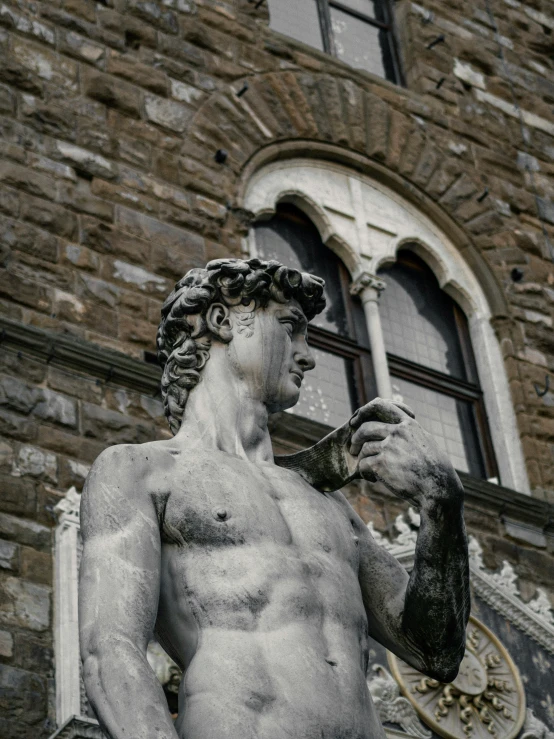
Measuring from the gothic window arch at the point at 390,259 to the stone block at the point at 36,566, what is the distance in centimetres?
306

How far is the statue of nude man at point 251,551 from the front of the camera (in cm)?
389

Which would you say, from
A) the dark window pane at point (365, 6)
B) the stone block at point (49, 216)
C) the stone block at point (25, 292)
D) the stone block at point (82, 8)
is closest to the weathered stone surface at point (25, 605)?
the stone block at point (25, 292)

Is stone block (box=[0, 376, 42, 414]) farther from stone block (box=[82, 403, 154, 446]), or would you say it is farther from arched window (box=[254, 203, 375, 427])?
arched window (box=[254, 203, 375, 427])

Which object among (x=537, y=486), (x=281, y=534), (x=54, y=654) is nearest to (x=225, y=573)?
(x=281, y=534)

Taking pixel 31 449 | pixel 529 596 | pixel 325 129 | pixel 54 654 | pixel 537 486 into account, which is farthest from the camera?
pixel 325 129

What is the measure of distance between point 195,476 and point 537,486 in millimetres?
6519

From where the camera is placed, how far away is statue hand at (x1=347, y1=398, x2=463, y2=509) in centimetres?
420

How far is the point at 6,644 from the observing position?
7.56 meters

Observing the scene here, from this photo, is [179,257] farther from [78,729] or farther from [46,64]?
[78,729]

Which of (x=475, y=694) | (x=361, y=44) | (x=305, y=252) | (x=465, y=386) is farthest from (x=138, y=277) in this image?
(x=361, y=44)

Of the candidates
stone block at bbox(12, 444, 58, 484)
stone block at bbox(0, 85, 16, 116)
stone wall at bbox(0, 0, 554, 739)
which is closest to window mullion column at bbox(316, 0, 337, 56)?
stone wall at bbox(0, 0, 554, 739)

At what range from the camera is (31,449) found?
840cm

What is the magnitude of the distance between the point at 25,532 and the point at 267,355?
3584 millimetres

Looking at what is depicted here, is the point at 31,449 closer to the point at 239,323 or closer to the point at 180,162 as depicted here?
the point at 180,162
